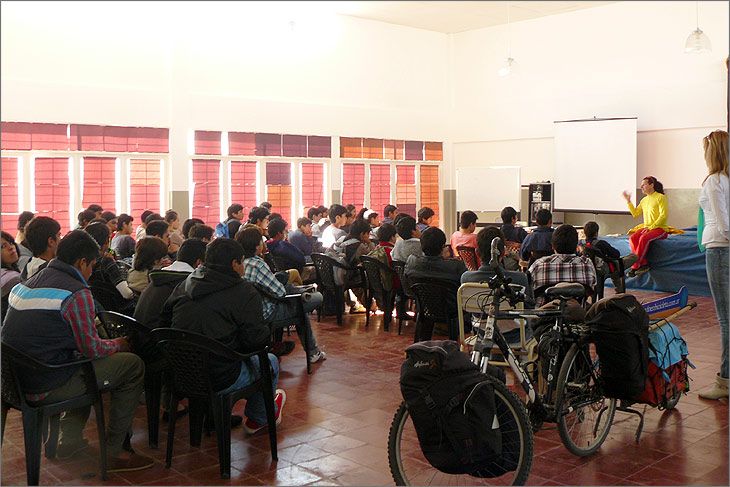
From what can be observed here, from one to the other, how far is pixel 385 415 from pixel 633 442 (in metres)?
1.39

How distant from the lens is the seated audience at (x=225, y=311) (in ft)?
11.7

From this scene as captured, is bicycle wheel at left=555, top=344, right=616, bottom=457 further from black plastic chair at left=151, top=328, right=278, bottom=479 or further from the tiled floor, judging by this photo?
black plastic chair at left=151, top=328, right=278, bottom=479

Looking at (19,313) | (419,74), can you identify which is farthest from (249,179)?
(19,313)

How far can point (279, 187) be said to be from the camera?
12609 millimetres

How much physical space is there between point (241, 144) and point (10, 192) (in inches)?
139

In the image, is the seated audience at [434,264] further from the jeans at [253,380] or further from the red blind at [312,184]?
the red blind at [312,184]

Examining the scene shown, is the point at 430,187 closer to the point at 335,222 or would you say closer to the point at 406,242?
the point at 335,222

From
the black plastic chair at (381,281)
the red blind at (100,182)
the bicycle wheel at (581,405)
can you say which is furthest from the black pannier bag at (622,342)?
the red blind at (100,182)

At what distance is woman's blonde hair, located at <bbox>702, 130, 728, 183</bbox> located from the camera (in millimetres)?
4324

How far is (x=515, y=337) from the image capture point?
4395mm

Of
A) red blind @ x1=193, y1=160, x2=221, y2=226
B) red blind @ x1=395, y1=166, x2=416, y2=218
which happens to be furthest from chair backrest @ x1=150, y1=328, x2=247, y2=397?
red blind @ x1=395, y1=166, x2=416, y2=218

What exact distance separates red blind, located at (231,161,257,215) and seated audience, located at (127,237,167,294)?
7482mm

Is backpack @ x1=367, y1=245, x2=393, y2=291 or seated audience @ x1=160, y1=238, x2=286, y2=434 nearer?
seated audience @ x1=160, y1=238, x2=286, y2=434

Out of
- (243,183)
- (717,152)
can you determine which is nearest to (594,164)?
(243,183)
